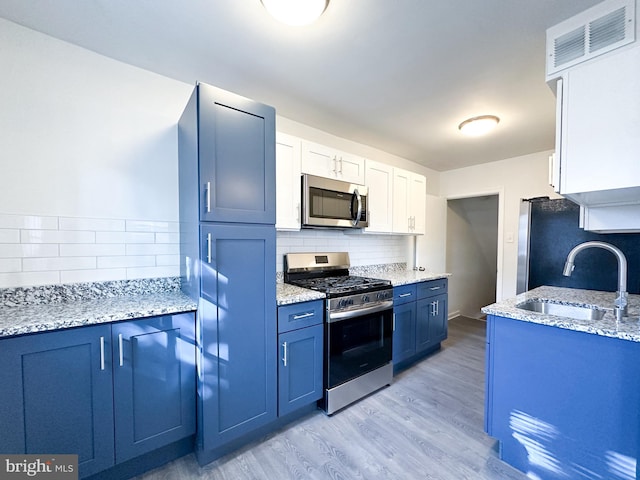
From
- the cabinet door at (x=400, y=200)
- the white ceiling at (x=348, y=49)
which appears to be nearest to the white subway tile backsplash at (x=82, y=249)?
the white ceiling at (x=348, y=49)

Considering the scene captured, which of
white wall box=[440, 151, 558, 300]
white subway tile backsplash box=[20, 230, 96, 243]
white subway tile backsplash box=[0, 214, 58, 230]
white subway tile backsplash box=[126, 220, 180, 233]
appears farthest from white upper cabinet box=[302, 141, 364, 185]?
white wall box=[440, 151, 558, 300]

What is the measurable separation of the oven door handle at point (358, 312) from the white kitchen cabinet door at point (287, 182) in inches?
31.8

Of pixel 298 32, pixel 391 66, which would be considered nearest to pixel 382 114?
pixel 391 66

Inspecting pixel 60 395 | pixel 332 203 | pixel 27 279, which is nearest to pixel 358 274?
pixel 332 203

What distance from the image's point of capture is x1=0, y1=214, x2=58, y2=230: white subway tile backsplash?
1.47m

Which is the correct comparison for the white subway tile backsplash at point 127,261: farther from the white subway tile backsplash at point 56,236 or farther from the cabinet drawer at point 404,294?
the cabinet drawer at point 404,294

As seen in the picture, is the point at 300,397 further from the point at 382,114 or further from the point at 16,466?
the point at 382,114

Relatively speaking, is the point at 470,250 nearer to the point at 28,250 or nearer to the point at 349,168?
the point at 349,168

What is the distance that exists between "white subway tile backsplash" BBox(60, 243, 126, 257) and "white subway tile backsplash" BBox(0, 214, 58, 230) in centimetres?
14

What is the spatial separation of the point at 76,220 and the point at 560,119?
2886 mm

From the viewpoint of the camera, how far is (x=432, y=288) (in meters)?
3.05

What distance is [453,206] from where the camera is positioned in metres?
4.77

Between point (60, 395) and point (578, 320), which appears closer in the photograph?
point (60, 395)

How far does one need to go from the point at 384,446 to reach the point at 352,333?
750mm
